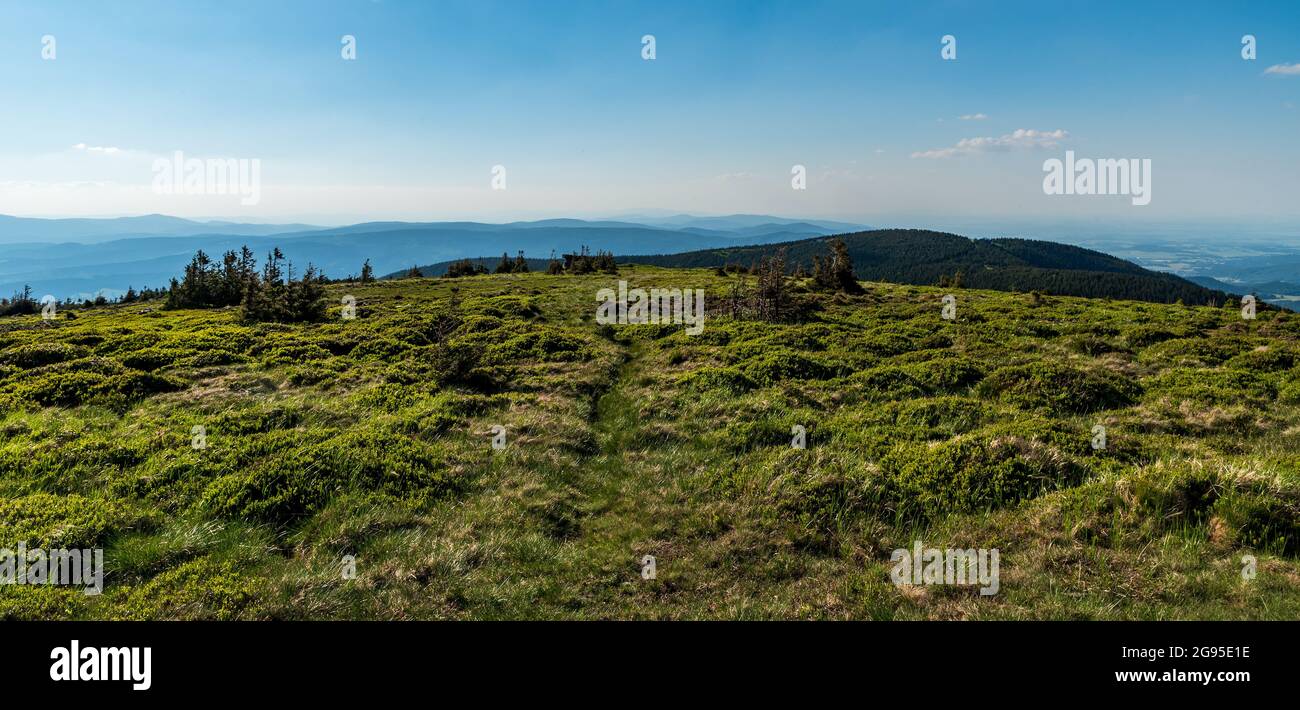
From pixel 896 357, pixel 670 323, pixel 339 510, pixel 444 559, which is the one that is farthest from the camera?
pixel 670 323

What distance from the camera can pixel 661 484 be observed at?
36.3 ft

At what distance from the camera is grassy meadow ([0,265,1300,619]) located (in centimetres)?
677

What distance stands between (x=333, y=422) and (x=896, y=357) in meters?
20.1

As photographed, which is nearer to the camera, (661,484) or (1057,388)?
(661,484)

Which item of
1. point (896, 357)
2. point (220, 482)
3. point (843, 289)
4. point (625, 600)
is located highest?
point (843, 289)

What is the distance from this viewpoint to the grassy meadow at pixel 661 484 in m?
6.77

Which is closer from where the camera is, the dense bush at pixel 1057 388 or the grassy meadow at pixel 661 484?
the grassy meadow at pixel 661 484

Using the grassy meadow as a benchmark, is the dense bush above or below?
above

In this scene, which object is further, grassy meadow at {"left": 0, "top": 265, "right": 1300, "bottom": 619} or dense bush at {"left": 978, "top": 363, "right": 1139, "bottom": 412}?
dense bush at {"left": 978, "top": 363, "right": 1139, "bottom": 412}
